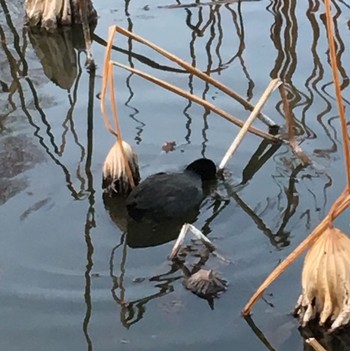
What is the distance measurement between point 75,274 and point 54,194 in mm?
456

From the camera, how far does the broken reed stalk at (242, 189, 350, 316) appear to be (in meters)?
1.92

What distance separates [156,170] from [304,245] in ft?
3.11

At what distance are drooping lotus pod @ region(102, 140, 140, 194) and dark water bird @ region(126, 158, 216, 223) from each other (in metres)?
0.09

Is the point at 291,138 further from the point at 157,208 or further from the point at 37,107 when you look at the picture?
the point at 37,107

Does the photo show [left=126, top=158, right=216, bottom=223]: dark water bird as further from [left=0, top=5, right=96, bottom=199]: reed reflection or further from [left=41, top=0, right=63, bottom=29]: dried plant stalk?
[left=41, top=0, right=63, bottom=29]: dried plant stalk

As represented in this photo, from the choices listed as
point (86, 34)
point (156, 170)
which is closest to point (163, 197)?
point (156, 170)

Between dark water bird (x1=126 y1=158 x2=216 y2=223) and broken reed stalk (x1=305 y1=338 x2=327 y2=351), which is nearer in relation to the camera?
broken reed stalk (x1=305 y1=338 x2=327 y2=351)

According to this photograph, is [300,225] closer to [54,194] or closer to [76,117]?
[54,194]

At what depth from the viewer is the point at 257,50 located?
3787 millimetres

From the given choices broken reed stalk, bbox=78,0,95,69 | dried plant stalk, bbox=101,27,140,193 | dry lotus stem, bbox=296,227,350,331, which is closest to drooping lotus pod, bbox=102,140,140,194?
dried plant stalk, bbox=101,27,140,193

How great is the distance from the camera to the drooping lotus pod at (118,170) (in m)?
2.60

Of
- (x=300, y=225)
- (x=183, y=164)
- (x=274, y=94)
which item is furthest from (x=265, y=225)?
(x=274, y=94)

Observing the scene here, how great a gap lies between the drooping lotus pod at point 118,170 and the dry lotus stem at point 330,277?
79cm

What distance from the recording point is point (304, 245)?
6.46 ft
